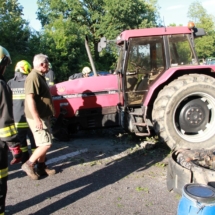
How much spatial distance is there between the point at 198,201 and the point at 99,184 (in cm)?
193

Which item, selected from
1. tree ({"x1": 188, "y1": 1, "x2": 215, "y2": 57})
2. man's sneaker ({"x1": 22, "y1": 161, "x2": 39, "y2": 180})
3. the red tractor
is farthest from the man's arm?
tree ({"x1": 188, "y1": 1, "x2": 215, "y2": 57})

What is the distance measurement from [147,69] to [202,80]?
1049mm

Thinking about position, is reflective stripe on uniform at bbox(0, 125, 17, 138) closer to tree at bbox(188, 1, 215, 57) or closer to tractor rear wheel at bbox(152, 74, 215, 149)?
tractor rear wheel at bbox(152, 74, 215, 149)

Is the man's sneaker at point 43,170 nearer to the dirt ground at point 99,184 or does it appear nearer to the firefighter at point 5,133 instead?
the dirt ground at point 99,184

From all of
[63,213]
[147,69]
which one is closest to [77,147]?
[147,69]

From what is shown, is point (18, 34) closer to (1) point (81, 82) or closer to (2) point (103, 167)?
(1) point (81, 82)

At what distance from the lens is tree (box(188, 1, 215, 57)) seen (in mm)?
42969

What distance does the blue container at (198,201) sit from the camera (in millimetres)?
2273

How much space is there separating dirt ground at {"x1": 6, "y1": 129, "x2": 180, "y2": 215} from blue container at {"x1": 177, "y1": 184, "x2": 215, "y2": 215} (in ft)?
2.70

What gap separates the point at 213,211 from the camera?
2283mm

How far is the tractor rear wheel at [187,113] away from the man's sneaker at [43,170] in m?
1.88

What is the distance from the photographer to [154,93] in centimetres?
514

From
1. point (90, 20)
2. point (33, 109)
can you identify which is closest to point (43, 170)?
point (33, 109)

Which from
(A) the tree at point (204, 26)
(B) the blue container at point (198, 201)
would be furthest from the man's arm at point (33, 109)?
(A) the tree at point (204, 26)
